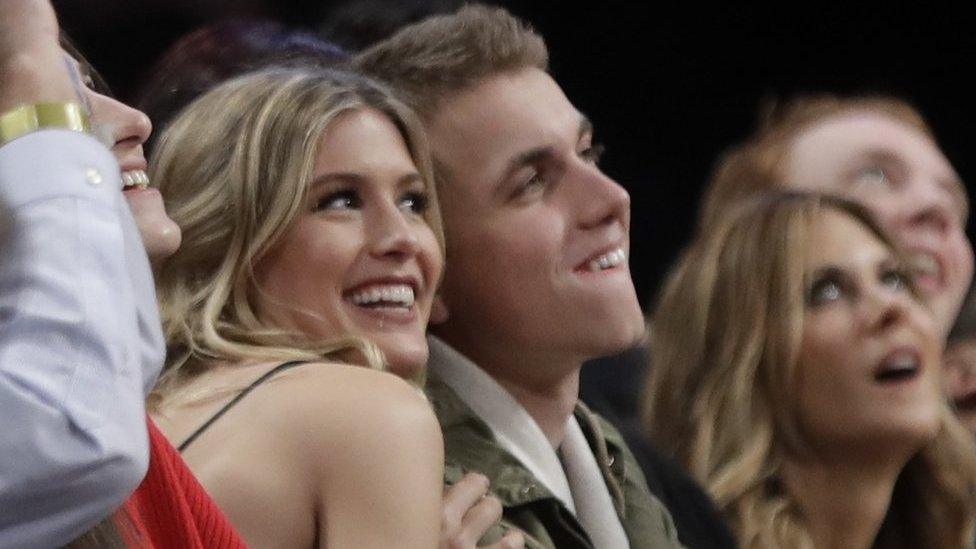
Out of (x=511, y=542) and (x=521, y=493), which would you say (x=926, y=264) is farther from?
(x=511, y=542)

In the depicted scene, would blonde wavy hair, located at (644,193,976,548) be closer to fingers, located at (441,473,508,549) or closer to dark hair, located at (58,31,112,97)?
fingers, located at (441,473,508,549)

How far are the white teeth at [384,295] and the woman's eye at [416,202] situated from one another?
13 cm

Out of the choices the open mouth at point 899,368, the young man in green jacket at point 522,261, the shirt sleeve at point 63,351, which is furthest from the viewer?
the open mouth at point 899,368

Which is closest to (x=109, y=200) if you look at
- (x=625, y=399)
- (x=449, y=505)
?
(x=449, y=505)

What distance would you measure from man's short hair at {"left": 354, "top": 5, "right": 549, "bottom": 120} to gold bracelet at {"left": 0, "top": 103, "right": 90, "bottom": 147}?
3.48 ft

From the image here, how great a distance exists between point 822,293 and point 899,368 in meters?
0.16

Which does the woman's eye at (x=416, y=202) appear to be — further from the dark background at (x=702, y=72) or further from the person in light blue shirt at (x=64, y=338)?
the dark background at (x=702, y=72)

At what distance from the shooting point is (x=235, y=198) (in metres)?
1.88

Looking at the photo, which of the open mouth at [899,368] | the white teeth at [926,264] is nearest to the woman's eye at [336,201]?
the open mouth at [899,368]

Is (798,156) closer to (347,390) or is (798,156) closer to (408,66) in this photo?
(408,66)

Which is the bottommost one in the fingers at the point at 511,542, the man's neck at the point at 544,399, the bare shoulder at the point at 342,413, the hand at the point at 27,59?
the man's neck at the point at 544,399

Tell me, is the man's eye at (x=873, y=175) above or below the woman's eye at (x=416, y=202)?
below

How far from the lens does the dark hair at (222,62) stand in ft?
6.89

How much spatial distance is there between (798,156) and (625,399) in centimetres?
68
